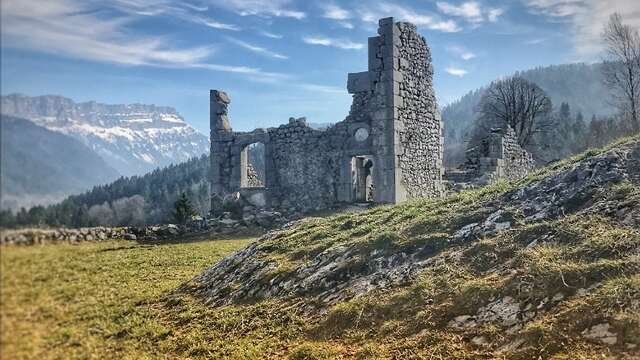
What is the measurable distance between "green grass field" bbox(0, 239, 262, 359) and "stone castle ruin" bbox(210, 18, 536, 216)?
1667 cm

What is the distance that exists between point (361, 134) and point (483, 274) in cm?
1531

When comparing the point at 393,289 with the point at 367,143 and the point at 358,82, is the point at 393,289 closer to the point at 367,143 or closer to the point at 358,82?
the point at 367,143

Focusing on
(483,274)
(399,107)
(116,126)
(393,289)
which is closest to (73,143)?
(116,126)

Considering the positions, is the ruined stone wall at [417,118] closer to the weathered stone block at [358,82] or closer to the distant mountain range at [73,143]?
the weathered stone block at [358,82]

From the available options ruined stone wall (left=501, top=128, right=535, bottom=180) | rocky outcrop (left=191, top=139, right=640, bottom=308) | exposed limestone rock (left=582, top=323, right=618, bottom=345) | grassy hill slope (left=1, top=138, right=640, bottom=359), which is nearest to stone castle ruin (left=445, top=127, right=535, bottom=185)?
ruined stone wall (left=501, top=128, right=535, bottom=180)

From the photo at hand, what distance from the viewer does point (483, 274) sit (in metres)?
7.12

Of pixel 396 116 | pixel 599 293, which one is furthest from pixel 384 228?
pixel 396 116

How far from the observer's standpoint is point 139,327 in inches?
167

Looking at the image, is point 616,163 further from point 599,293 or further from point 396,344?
point 396,344

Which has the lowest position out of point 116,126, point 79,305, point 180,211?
point 180,211

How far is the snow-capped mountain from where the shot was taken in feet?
12.2

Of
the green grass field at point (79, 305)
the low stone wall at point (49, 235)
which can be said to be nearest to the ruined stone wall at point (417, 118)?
the green grass field at point (79, 305)

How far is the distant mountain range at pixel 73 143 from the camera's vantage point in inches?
132

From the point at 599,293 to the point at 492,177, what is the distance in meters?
21.4
